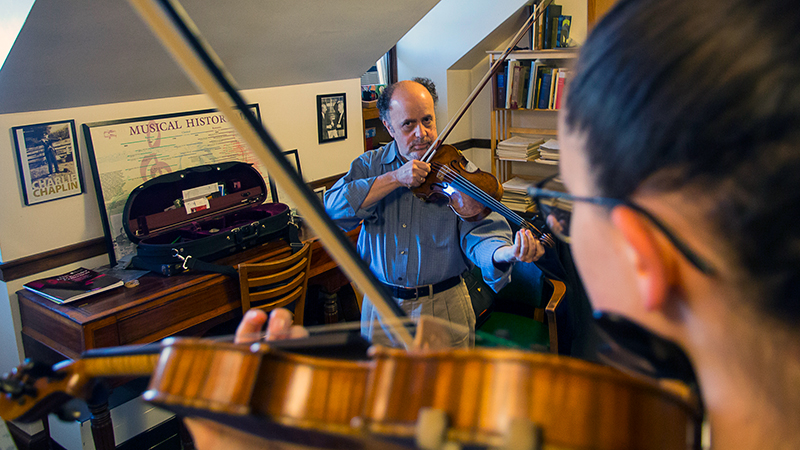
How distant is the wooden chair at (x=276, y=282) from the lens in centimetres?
208

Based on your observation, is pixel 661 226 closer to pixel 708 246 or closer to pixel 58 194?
pixel 708 246

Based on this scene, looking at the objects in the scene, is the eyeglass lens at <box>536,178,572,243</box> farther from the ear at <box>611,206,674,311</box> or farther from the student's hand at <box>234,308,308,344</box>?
the student's hand at <box>234,308,308,344</box>

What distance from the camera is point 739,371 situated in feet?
1.28

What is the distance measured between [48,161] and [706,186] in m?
2.27

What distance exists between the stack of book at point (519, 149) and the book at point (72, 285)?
2.59 meters

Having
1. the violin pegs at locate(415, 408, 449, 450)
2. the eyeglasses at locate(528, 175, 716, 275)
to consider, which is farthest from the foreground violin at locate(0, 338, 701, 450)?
the eyeglasses at locate(528, 175, 716, 275)

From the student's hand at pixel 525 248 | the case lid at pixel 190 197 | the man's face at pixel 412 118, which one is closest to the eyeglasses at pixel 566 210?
the student's hand at pixel 525 248

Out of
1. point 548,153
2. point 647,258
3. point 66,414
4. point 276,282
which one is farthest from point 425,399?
point 548,153

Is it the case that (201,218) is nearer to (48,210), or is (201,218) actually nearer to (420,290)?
(48,210)

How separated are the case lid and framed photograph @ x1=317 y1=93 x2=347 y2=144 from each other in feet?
1.86

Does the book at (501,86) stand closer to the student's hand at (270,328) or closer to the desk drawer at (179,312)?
the desk drawer at (179,312)

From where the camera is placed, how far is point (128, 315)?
183 centimetres

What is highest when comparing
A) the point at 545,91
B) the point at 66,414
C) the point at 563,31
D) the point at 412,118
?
the point at 563,31

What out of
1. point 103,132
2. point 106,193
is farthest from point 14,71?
point 106,193
